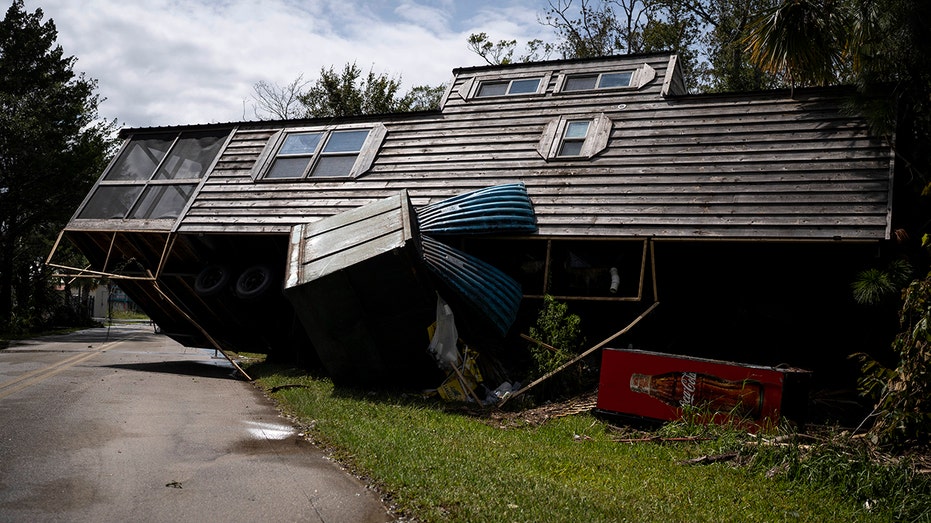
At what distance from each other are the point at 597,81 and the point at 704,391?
898 cm

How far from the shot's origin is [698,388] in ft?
30.1

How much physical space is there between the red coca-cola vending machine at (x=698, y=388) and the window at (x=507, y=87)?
28.3 ft

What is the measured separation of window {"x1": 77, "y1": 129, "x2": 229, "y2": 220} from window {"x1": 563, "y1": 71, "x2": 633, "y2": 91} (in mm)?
8422

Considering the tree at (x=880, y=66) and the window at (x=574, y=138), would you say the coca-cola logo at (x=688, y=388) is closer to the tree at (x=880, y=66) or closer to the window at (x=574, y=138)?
the tree at (x=880, y=66)

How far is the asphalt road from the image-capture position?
5.69 meters

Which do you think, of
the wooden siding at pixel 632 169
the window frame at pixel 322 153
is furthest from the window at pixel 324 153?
the wooden siding at pixel 632 169

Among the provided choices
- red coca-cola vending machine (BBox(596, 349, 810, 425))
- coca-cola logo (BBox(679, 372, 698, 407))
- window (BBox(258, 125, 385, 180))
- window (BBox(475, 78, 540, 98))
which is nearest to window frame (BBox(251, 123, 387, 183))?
window (BBox(258, 125, 385, 180))

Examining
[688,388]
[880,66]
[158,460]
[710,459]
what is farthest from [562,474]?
[880,66]

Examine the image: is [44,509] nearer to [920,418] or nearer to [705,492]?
[705,492]

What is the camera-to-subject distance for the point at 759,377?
882 cm

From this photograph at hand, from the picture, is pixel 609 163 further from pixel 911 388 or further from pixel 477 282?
pixel 911 388

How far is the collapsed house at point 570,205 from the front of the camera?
11.7 metres

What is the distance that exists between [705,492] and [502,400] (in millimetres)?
4570

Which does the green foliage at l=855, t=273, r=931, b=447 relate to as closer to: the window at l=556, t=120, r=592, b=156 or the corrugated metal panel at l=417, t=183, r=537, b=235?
the corrugated metal panel at l=417, t=183, r=537, b=235
